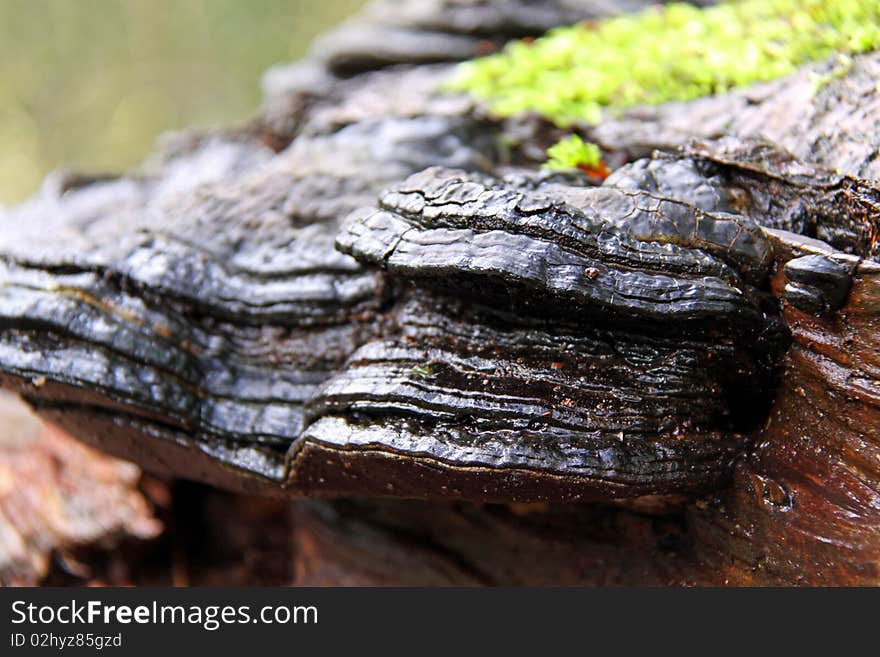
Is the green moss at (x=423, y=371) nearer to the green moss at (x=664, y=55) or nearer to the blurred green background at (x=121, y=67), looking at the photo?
the green moss at (x=664, y=55)

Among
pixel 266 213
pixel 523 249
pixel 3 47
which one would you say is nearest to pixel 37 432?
pixel 266 213

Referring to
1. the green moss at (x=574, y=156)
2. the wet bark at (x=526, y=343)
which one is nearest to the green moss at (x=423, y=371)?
the wet bark at (x=526, y=343)

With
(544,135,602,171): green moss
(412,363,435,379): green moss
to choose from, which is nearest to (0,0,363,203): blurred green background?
(544,135,602,171): green moss

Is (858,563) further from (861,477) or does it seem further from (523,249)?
(523,249)

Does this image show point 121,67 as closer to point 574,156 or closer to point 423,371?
point 574,156

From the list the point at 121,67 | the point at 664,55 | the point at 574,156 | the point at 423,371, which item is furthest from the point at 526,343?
the point at 121,67

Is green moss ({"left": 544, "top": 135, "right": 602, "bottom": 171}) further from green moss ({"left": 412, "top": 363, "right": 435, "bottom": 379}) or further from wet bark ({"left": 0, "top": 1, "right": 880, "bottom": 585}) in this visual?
green moss ({"left": 412, "top": 363, "right": 435, "bottom": 379})
